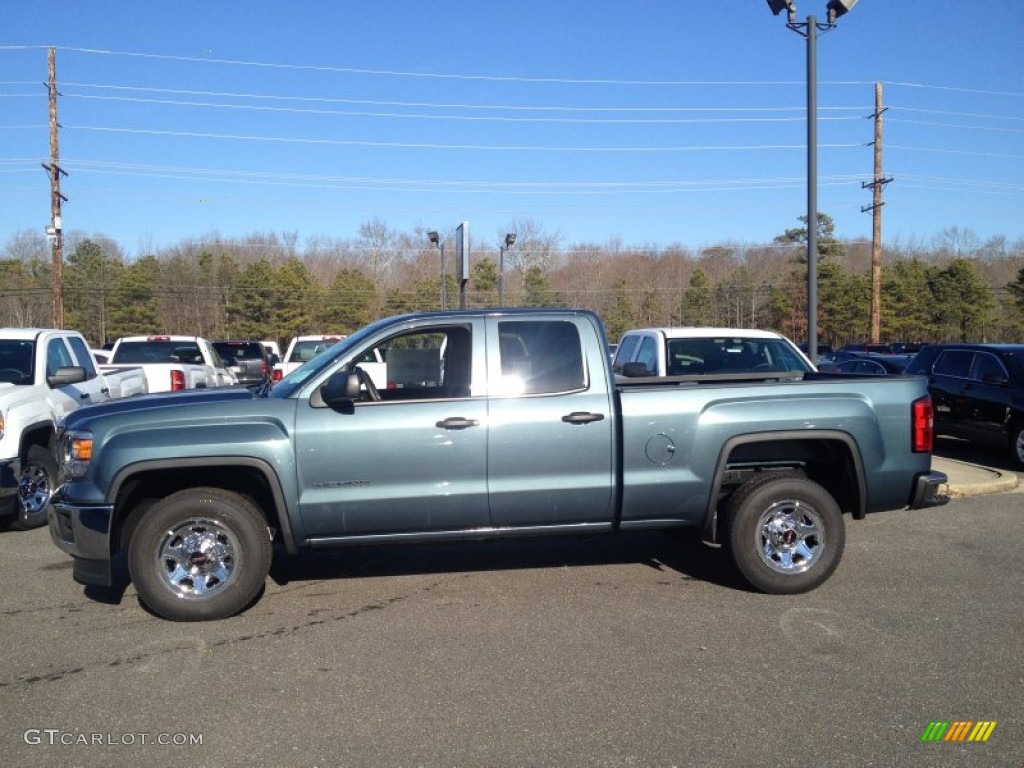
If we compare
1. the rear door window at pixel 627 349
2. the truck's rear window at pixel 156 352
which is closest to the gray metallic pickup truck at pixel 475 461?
the rear door window at pixel 627 349

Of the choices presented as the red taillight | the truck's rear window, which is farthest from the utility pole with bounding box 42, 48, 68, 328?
the red taillight

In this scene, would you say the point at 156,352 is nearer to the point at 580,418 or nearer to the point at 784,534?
the point at 580,418

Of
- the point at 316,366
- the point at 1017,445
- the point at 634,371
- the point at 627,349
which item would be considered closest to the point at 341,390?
the point at 316,366

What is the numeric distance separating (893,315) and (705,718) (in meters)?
47.3

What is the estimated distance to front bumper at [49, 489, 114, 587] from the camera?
5.30 meters

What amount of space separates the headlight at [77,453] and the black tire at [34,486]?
3166 millimetres

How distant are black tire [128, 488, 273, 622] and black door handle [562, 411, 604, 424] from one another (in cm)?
209

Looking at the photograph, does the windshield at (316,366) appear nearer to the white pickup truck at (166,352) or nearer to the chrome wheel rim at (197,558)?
the chrome wheel rim at (197,558)

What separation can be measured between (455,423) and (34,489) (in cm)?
523

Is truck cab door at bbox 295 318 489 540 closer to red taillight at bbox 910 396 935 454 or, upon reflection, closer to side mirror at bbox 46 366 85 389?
red taillight at bbox 910 396 935 454

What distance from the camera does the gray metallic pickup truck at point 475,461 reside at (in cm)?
540

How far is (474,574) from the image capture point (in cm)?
659

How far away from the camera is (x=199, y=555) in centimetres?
548

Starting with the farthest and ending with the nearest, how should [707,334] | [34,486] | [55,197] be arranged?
[55,197], [707,334], [34,486]
